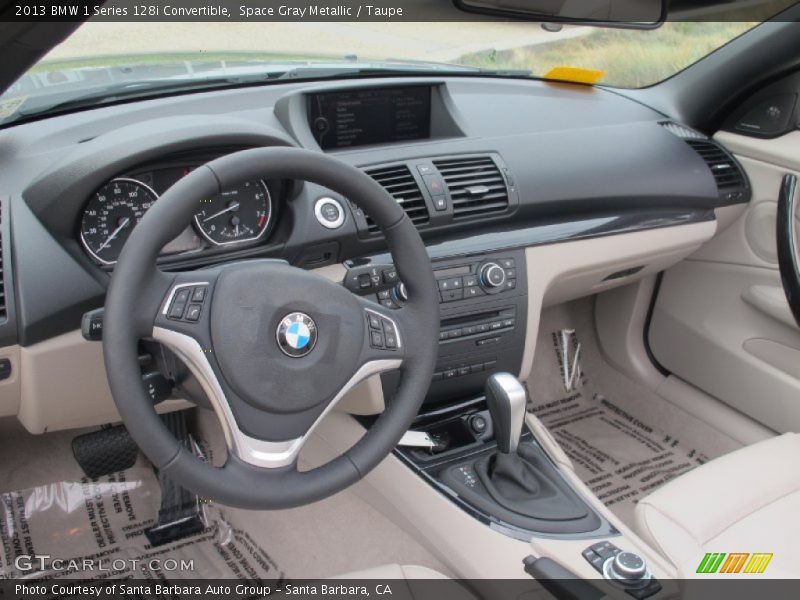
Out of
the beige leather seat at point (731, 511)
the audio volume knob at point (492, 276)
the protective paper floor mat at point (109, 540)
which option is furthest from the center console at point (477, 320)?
the protective paper floor mat at point (109, 540)

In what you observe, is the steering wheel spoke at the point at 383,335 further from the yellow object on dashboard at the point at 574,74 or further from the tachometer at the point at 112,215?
the yellow object on dashboard at the point at 574,74

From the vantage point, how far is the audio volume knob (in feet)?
6.14

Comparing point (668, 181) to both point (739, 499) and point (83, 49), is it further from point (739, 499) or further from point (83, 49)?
point (83, 49)

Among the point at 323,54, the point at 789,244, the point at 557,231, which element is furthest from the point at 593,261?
the point at 323,54

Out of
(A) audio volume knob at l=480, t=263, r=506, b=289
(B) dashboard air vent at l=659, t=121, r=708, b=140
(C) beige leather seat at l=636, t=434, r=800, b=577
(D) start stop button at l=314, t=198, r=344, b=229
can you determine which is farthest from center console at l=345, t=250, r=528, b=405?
(B) dashboard air vent at l=659, t=121, r=708, b=140

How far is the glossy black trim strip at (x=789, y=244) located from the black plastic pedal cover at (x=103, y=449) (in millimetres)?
1807

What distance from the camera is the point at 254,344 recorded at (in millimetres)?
1165

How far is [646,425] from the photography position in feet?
8.54

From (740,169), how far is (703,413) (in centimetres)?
79

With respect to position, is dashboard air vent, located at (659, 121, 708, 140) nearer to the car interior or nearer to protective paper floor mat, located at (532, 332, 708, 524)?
the car interior

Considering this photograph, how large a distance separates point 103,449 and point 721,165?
6.26 feet

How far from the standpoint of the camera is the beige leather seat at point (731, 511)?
1.55m

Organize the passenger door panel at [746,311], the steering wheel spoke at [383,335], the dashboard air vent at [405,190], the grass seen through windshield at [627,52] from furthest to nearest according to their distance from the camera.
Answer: the grass seen through windshield at [627,52], the passenger door panel at [746,311], the dashboard air vent at [405,190], the steering wheel spoke at [383,335]

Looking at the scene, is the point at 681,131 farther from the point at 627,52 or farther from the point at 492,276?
the point at 492,276
